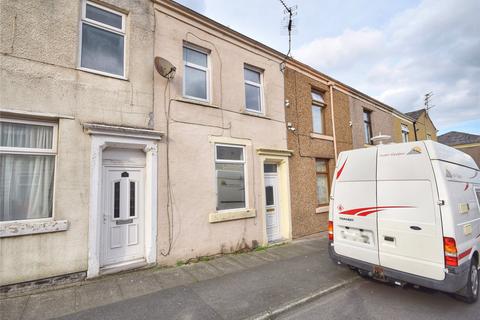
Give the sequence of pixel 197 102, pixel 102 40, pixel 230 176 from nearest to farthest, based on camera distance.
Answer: pixel 102 40 < pixel 197 102 < pixel 230 176

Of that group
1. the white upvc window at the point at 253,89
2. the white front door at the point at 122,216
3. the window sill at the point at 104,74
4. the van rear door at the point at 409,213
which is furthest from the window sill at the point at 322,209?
the window sill at the point at 104,74

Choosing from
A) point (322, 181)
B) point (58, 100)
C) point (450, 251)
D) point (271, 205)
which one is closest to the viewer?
point (450, 251)

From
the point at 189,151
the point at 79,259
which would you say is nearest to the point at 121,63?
the point at 189,151

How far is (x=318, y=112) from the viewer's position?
33.8 feet

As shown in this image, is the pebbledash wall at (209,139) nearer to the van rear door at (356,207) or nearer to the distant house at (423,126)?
the van rear door at (356,207)

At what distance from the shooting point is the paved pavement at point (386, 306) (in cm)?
358

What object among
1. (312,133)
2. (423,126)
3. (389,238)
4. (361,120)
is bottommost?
(389,238)

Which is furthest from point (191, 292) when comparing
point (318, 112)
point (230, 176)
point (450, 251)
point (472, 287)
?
point (318, 112)

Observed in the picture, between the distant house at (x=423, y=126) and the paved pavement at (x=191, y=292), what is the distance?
1695cm

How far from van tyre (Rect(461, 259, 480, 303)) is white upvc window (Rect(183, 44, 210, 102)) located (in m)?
6.37

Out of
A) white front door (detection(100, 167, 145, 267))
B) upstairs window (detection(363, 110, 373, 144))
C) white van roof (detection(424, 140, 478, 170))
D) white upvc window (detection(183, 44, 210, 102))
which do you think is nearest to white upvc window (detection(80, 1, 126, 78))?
white upvc window (detection(183, 44, 210, 102))

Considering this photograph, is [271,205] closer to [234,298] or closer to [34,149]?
[234,298]

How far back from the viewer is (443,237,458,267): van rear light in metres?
3.38

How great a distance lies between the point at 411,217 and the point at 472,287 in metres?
1.50
